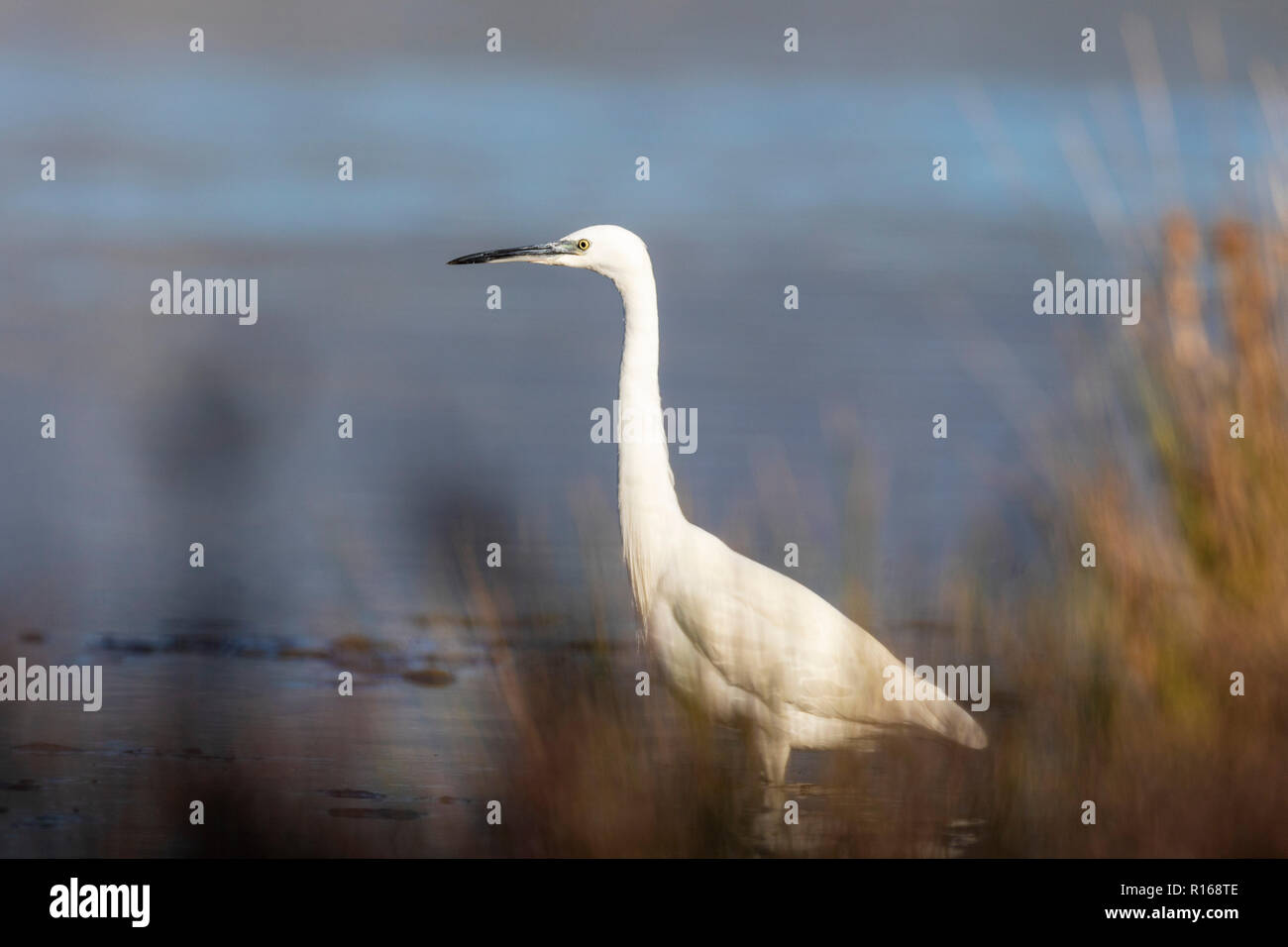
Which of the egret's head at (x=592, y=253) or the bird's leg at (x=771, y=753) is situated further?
the egret's head at (x=592, y=253)

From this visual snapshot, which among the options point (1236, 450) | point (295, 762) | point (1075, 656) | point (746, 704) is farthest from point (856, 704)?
point (295, 762)

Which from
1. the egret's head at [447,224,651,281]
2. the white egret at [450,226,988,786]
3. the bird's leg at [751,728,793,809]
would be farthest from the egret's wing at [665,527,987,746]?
the egret's head at [447,224,651,281]

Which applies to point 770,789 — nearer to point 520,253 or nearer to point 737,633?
point 737,633

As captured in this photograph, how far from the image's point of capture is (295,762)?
4520 millimetres

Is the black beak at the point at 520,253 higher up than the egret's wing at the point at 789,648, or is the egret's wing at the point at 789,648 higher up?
the black beak at the point at 520,253

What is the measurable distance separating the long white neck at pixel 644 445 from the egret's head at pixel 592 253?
41 millimetres

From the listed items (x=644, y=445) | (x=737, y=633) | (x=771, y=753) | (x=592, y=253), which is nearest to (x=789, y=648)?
(x=737, y=633)

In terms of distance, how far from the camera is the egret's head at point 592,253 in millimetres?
4473

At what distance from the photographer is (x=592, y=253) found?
178 inches

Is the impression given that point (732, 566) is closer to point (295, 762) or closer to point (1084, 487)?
point (1084, 487)

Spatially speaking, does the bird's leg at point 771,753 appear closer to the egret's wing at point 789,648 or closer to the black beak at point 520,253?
the egret's wing at point 789,648

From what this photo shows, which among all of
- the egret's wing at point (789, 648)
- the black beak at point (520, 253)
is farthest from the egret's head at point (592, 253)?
the egret's wing at point (789, 648)

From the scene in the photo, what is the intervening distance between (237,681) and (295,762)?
887 mm
